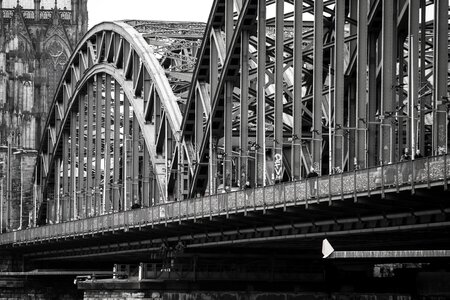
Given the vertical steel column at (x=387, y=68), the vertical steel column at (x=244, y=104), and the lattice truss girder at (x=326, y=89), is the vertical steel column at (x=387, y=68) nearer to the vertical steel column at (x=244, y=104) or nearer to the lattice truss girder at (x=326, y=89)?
the lattice truss girder at (x=326, y=89)

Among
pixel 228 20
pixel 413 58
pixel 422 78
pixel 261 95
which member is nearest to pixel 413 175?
pixel 413 58

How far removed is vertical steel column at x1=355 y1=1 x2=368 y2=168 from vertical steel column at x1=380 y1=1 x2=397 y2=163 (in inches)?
77.2

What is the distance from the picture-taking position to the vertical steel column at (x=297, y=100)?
278 feet

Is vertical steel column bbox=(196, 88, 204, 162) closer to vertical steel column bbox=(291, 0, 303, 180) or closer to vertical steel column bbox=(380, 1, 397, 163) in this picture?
vertical steel column bbox=(291, 0, 303, 180)

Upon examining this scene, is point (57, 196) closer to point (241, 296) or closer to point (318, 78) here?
point (241, 296)

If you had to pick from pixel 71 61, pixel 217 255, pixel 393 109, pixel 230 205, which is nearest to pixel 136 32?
pixel 71 61

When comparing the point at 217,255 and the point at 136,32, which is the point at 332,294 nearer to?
the point at 217,255

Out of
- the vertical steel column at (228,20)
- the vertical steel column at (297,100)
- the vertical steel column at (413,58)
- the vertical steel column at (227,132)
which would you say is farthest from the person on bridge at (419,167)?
the vertical steel column at (228,20)

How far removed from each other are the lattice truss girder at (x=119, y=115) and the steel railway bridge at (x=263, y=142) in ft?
0.60

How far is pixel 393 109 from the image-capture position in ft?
245

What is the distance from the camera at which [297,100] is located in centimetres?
8562

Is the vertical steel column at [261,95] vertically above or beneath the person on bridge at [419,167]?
above

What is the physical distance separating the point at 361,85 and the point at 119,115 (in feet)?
178

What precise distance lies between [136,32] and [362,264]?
30.6 metres
